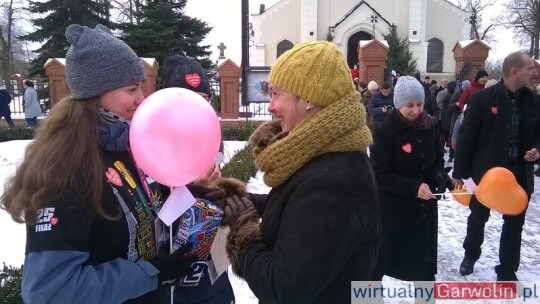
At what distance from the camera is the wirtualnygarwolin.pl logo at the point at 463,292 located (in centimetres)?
371

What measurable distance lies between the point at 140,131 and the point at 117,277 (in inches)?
21.5

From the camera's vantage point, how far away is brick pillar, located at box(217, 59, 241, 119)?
15062mm

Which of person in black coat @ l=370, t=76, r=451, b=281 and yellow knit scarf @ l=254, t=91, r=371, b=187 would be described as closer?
yellow knit scarf @ l=254, t=91, r=371, b=187

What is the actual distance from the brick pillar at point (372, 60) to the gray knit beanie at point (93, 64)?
45.8ft

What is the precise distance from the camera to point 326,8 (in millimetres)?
29406

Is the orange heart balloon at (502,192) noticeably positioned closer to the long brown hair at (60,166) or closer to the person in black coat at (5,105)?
the long brown hair at (60,166)

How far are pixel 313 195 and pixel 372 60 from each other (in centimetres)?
1443

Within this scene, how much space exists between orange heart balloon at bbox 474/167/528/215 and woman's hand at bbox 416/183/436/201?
1.90 feet

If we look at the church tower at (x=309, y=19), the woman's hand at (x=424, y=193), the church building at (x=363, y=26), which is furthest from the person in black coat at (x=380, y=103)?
the church tower at (x=309, y=19)

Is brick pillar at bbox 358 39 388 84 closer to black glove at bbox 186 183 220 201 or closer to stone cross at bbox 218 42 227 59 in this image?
stone cross at bbox 218 42 227 59

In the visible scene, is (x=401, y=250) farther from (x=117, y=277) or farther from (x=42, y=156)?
(x=42, y=156)

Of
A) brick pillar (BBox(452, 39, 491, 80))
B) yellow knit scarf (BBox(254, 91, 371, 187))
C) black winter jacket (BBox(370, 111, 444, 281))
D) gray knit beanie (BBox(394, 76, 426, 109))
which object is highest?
brick pillar (BBox(452, 39, 491, 80))

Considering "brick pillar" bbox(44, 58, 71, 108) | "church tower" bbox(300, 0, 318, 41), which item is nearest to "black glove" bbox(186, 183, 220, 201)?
"brick pillar" bbox(44, 58, 71, 108)

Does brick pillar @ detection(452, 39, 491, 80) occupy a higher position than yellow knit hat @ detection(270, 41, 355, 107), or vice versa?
brick pillar @ detection(452, 39, 491, 80)
